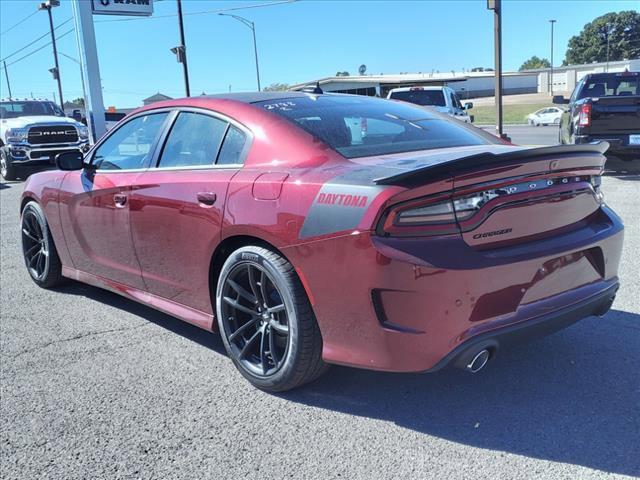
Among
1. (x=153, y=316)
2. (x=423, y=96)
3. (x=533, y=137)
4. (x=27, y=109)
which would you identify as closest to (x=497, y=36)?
(x=423, y=96)

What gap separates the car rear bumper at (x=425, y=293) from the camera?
2561mm

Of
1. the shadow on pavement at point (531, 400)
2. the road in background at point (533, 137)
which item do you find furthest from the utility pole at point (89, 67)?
the shadow on pavement at point (531, 400)

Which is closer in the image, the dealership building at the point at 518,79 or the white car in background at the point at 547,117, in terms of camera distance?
the white car in background at the point at 547,117

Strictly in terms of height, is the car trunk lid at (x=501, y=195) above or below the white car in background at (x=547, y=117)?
above

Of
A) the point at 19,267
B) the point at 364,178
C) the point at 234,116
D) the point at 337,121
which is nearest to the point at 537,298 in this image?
the point at 364,178

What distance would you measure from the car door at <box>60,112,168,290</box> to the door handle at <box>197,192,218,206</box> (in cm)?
79

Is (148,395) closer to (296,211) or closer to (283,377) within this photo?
(283,377)

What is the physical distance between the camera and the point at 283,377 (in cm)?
312

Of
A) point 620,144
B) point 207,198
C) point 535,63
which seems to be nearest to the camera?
point 207,198

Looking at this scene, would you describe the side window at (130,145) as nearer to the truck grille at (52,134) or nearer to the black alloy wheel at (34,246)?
the black alloy wheel at (34,246)

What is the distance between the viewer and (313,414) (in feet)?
10.1

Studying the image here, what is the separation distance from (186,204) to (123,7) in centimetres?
1881

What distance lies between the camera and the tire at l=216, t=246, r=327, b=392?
117 inches

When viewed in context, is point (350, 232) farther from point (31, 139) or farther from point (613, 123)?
point (31, 139)
